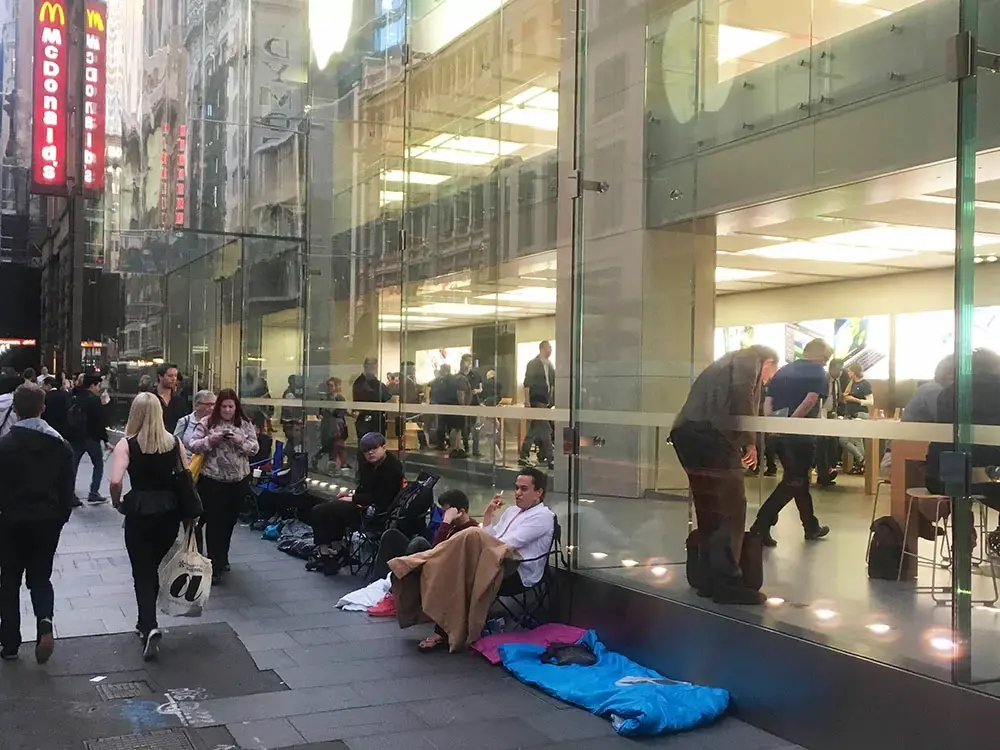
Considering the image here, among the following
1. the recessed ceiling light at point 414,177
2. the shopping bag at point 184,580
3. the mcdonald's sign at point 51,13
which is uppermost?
the mcdonald's sign at point 51,13

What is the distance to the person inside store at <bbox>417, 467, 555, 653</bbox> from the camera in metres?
6.65

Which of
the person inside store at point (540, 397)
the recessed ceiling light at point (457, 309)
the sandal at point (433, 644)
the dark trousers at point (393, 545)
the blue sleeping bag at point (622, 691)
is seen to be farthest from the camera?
the recessed ceiling light at point (457, 309)

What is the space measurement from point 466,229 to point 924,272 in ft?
18.3

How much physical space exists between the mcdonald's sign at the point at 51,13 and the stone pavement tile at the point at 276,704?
26.3 m

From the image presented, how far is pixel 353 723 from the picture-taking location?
512 cm

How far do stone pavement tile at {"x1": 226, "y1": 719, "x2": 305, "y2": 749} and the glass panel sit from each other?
2.45m

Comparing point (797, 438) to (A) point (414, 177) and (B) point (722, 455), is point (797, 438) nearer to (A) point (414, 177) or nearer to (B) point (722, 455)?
(B) point (722, 455)

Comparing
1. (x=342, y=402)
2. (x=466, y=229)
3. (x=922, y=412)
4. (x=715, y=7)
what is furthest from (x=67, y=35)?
(x=922, y=412)

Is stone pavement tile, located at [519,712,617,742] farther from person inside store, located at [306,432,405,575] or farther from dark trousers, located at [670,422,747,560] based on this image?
person inside store, located at [306,432,405,575]

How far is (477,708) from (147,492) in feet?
8.68

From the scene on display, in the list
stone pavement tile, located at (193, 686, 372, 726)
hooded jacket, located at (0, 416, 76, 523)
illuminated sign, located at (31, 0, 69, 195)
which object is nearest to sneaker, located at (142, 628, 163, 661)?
hooded jacket, located at (0, 416, 76, 523)

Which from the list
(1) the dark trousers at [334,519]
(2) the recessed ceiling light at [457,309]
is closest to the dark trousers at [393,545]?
(1) the dark trousers at [334,519]

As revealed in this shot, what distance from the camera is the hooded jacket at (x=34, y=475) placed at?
237 inches

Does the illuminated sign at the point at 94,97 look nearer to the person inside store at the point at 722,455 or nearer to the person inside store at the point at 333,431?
the person inside store at the point at 333,431
